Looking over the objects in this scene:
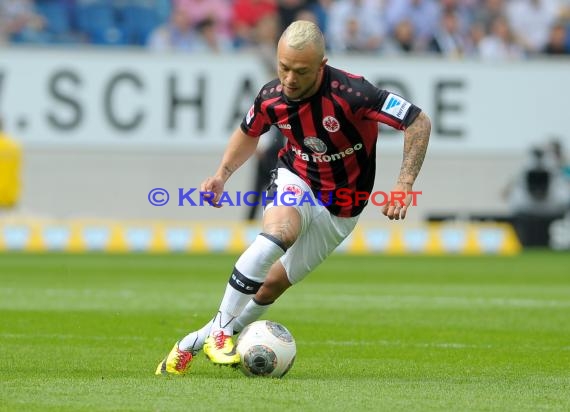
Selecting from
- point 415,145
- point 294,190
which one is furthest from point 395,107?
point 294,190

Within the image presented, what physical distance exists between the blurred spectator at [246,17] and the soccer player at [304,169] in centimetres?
1566

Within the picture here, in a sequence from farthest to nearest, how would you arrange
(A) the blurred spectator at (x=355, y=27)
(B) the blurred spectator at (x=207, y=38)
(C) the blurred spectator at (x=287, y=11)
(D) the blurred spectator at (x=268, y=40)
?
1. (A) the blurred spectator at (x=355, y=27)
2. (B) the blurred spectator at (x=207, y=38)
3. (C) the blurred spectator at (x=287, y=11)
4. (D) the blurred spectator at (x=268, y=40)

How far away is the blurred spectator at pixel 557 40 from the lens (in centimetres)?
2364

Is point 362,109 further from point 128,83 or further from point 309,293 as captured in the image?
point 128,83

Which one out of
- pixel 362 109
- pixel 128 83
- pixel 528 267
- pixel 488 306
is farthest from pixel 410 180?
pixel 128 83

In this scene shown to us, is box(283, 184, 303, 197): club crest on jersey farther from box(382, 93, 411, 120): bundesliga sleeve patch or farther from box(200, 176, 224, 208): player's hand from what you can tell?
box(382, 93, 411, 120): bundesliga sleeve patch

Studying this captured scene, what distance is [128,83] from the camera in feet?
75.2

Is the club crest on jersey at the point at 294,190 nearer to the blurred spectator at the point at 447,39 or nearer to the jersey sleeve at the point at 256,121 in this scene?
the jersey sleeve at the point at 256,121

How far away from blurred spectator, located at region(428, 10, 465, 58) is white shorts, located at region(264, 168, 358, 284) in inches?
627

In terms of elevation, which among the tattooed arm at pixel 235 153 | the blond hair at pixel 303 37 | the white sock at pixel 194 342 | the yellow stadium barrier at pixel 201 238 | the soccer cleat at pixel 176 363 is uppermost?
the blond hair at pixel 303 37

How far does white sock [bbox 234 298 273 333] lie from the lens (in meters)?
8.09

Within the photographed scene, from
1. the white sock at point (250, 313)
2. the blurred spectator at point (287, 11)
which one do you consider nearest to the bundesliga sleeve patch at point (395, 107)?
the white sock at point (250, 313)

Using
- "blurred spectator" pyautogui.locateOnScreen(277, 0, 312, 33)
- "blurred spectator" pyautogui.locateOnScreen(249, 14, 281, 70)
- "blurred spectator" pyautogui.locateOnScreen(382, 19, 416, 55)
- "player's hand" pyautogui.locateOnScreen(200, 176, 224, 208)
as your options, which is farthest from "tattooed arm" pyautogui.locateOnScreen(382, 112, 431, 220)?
"blurred spectator" pyautogui.locateOnScreen(382, 19, 416, 55)

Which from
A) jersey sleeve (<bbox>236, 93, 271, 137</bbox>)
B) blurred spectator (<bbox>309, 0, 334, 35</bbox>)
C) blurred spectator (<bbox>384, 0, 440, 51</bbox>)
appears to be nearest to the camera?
jersey sleeve (<bbox>236, 93, 271, 137</bbox>)
